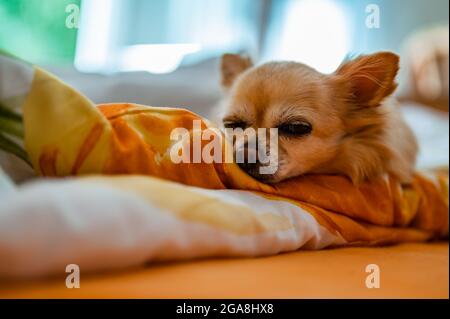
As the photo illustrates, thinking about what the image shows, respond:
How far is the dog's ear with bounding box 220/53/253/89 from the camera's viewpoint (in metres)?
1.57

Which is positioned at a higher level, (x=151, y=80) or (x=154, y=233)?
(x=151, y=80)

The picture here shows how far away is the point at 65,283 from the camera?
1.78ft

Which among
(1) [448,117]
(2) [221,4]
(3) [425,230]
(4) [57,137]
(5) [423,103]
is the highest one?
(2) [221,4]

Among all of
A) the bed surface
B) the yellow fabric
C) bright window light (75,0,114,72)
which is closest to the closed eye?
the yellow fabric

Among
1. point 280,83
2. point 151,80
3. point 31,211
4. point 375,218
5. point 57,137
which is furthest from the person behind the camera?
point 151,80

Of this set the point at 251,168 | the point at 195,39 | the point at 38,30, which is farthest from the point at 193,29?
the point at 251,168

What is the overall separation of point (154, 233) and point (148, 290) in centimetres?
7

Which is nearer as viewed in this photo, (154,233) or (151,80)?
(154,233)

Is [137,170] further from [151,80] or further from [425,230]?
[151,80]

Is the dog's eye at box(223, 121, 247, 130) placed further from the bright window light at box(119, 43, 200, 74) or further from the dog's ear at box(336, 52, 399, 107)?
the bright window light at box(119, 43, 200, 74)

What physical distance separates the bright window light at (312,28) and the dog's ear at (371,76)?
59.1 inches

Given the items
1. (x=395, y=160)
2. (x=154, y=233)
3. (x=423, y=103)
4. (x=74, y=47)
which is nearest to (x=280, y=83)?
(x=395, y=160)

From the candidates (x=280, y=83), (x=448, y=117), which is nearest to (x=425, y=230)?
(x=280, y=83)

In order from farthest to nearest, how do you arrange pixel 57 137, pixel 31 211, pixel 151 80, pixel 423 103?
pixel 423 103, pixel 151 80, pixel 57 137, pixel 31 211
